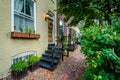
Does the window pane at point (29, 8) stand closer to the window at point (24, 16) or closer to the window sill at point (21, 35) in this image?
the window at point (24, 16)

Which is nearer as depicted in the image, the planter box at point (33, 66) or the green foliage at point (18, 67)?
the green foliage at point (18, 67)

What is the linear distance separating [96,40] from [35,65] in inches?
141

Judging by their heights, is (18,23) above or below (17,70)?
above

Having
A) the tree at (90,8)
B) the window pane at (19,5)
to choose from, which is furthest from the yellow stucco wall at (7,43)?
the tree at (90,8)

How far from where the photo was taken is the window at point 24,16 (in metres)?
6.00

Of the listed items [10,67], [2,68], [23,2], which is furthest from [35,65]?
[23,2]

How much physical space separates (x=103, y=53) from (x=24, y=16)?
427 centimetres

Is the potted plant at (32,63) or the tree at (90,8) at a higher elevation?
the tree at (90,8)

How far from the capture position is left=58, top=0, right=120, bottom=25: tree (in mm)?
6812

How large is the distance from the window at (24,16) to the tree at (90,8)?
4.80 ft

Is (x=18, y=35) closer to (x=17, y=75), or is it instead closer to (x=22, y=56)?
(x=22, y=56)

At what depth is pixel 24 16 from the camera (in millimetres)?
6719

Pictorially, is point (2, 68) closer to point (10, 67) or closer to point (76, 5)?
point (10, 67)

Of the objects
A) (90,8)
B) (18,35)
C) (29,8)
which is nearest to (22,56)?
(18,35)
